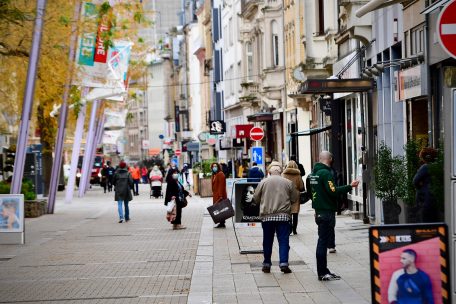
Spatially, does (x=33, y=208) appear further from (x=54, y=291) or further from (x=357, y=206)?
(x=54, y=291)

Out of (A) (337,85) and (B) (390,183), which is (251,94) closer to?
(A) (337,85)

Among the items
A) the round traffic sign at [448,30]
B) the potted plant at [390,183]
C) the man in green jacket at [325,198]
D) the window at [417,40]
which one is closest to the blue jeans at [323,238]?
the man in green jacket at [325,198]

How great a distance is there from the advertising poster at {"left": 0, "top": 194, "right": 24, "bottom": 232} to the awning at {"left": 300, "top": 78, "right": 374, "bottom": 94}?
6789 mm

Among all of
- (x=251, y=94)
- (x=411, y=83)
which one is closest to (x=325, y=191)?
(x=411, y=83)

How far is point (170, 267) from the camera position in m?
18.5

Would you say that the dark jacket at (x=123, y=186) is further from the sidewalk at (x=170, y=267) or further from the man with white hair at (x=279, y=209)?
the man with white hair at (x=279, y=209)

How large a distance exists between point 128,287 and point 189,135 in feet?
323

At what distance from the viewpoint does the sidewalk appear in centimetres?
1450

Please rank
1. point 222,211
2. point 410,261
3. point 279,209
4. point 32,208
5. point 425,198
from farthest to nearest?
point 32,208 < point 222,211 < point 279,209 < point 425,198 < point 410,261

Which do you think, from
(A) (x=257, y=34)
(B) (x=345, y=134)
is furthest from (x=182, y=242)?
(A) (x=257, y=34)

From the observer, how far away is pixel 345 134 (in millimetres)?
32406

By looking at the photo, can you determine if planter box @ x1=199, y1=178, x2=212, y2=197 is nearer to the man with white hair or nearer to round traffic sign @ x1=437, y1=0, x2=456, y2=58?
the man with white hair

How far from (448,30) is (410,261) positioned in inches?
75.4

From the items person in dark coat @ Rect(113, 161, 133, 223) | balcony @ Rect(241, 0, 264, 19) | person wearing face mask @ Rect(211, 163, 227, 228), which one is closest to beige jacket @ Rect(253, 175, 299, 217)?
person wearing face mask @ Rect(211, 163, 227, 228)
